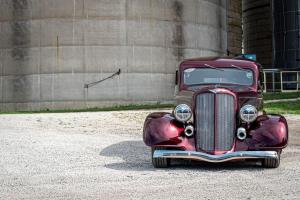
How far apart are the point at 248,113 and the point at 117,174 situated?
8.15ft

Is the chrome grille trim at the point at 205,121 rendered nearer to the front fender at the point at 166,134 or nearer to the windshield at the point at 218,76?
the front fender at the point at 166,134

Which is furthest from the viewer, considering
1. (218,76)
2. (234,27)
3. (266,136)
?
(234,27)

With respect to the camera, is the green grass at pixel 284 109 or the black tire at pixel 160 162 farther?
the green grass at pixel 284 109

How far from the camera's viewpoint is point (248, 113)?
927cm

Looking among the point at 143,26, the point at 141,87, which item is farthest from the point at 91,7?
the point at 141,87

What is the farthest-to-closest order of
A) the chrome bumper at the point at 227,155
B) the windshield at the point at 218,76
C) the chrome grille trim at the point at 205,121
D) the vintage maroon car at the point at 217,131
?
the windshield at the point at 218,76 → the chrome grille trim at the point at 205,121 → the vintage maroon car at the point at 217,131 → the chrome bumper at the point at 227,155

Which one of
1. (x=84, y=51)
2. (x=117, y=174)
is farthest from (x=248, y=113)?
(x=84, y=51)

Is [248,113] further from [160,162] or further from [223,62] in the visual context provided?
[223,62]

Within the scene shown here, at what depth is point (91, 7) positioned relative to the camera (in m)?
32.4

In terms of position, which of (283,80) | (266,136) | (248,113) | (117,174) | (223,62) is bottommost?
(117,174)

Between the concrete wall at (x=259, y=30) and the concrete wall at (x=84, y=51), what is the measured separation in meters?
19.6

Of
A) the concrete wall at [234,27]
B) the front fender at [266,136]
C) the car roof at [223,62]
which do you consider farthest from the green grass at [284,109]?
the concrete wall at [234,27]

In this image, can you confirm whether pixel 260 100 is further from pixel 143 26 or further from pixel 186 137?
pixel 143 26

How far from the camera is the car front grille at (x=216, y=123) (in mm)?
9180
